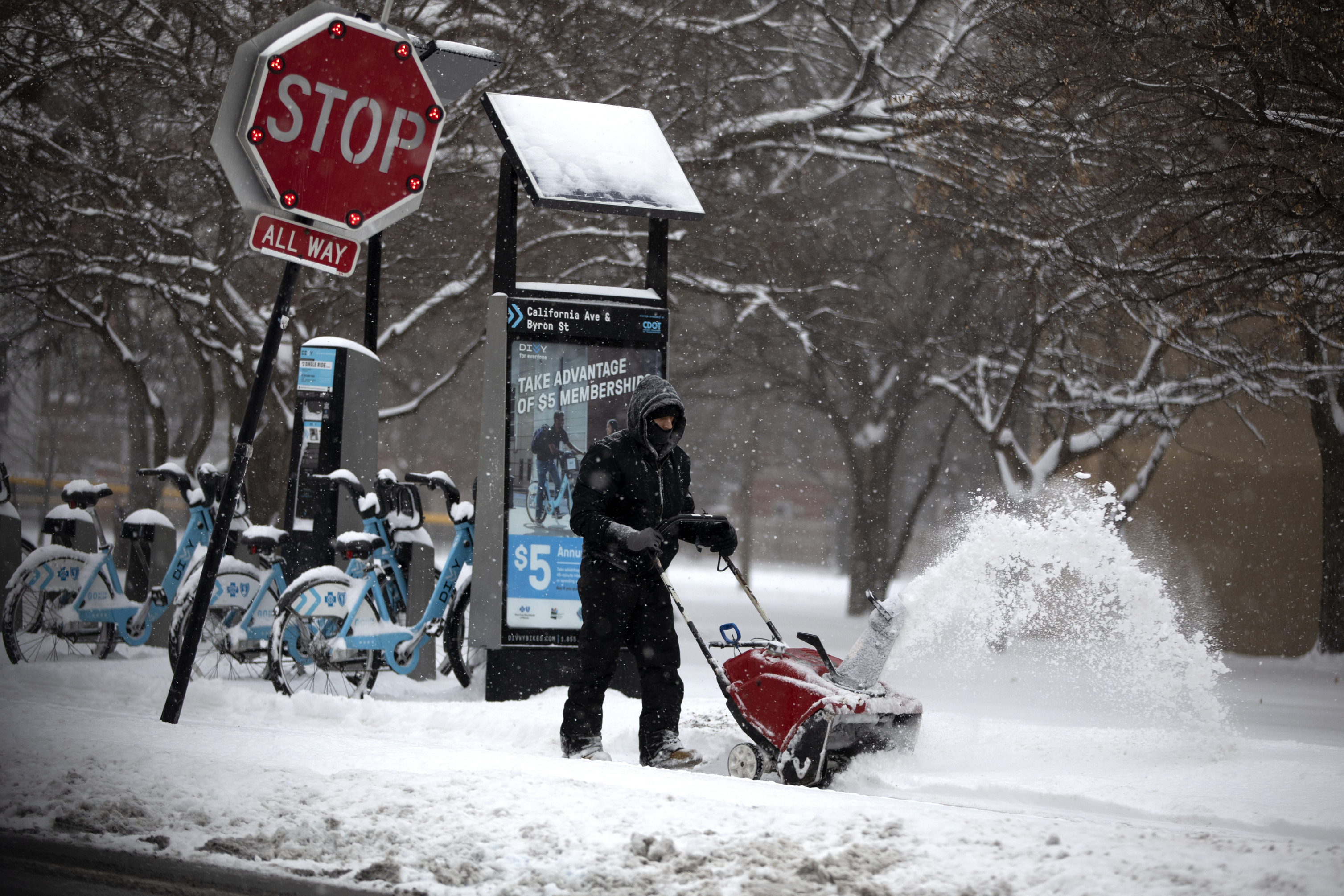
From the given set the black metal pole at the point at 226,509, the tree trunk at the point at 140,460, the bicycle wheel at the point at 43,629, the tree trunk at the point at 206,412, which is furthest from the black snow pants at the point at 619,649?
the tree trunk at the point at 140,460

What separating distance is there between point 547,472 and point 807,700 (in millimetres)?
3415

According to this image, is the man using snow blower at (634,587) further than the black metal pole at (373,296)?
No

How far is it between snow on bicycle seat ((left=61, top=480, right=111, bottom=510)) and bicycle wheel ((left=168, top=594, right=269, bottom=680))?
1.53m

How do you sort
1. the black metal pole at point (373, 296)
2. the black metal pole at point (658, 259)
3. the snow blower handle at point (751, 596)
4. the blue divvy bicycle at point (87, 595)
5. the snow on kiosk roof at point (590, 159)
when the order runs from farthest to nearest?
the black metal pole at point (373, 296) → the blue divvy bicycle at point (87, 595) → the black metal pole at point (658, 259) → the snow on kiosk roof at point (590, 159) → the snow blower handle at point (751, 596)

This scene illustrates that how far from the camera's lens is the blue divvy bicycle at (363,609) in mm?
8461

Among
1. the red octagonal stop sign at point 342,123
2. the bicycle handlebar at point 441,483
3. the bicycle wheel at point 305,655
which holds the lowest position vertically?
the bicycle wheel at point 305,655

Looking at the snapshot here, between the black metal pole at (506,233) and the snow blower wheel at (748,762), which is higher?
the black metal pole at (506,233)

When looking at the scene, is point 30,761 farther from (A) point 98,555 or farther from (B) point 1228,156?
(B) point 1228,156

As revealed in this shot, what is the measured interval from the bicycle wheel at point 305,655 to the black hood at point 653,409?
349 cm

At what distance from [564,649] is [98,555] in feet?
13.5

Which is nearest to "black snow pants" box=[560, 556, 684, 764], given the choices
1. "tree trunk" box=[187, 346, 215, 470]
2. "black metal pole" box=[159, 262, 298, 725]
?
"black metal pole" box=[159, 262, 298, 725]

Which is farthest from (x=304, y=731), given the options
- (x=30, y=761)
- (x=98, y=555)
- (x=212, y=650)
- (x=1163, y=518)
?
(x=1163, y=518)

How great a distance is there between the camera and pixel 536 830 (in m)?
4.11

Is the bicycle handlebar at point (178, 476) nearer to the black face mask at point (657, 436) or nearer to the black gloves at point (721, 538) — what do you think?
the black face mask at point (657, 436)
